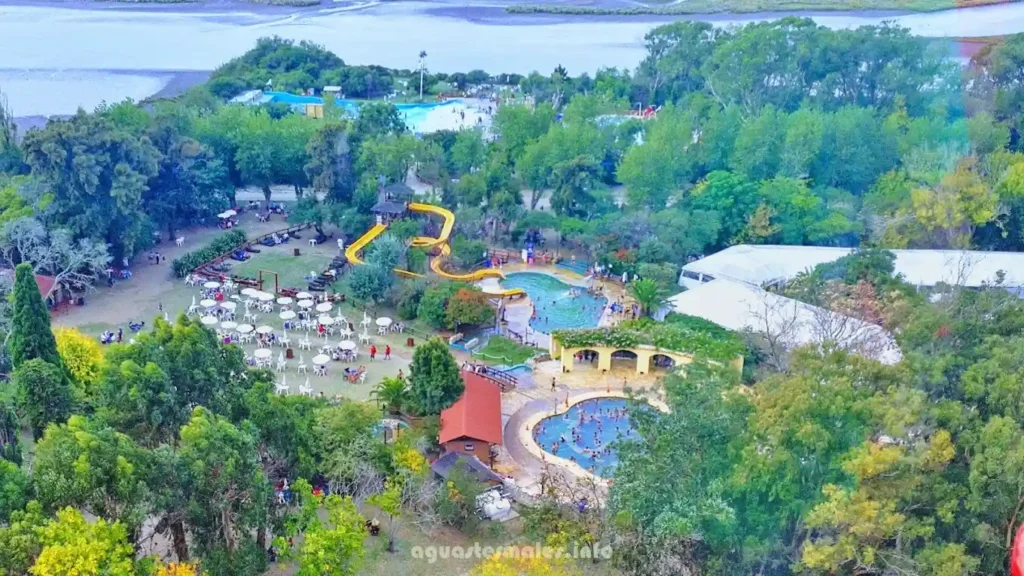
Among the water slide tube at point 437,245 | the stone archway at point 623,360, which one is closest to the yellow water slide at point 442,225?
the water slide tube at point 437,245

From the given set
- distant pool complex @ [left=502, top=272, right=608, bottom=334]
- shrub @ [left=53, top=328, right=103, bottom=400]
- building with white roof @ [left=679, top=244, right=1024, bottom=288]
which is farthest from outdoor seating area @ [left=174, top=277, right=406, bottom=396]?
building with white roof @ [left=679, top=244, right=1024, bottom=288]

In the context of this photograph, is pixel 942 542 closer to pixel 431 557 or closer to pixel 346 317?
pixel 431 557

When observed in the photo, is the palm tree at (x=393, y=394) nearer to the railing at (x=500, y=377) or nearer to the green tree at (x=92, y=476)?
the railing at (x=500, y=377)

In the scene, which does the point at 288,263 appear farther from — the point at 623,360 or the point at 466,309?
the point at 623,360

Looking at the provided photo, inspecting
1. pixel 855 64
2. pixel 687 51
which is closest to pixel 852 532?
pixel 855 64

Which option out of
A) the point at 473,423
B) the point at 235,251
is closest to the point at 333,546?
the point at 473,423
